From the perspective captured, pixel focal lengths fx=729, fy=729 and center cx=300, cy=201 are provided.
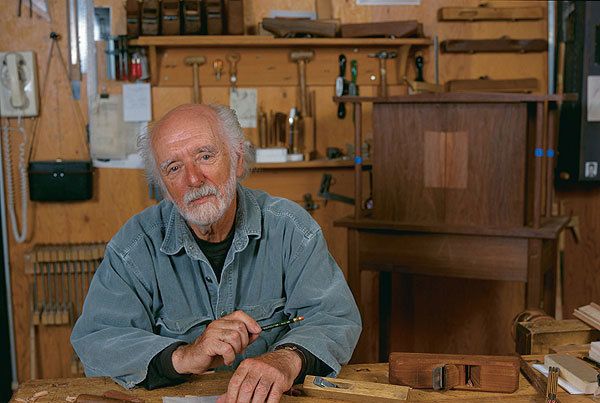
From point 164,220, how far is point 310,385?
2.28 ft

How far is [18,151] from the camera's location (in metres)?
3.73

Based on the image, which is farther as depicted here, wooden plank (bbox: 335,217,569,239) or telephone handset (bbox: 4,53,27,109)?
telephone handset (bbox: 4,53,27,109)

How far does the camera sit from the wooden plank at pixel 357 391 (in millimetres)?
1496

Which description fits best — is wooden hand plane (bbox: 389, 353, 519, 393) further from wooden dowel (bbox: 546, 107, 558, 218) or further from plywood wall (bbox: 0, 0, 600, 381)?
plywood wall (bbox: 0, 0, 600, 381)

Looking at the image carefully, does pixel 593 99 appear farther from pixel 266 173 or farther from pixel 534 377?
pixel 534 377

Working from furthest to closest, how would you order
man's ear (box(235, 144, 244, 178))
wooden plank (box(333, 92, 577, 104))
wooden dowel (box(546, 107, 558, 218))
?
wooden dowel (box(546, 107, 558, 218)), wooden plank (box(333, 92, 577, 104)), man's ear (box(235, 144, 244, 178))

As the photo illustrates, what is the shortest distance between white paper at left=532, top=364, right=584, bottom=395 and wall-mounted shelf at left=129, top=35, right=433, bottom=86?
7.57 ft

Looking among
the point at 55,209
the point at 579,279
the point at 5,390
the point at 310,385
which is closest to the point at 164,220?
the point at 310,385

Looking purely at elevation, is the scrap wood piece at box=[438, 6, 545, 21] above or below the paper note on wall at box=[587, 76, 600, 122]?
above

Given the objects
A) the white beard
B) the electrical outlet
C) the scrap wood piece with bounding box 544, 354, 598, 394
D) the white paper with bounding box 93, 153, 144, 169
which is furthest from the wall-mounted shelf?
the scrap wood piece with bounding box 544, 354, 598, 394

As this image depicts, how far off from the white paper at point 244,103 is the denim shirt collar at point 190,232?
1806 mm

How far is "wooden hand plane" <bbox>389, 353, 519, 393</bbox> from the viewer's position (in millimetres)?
1575

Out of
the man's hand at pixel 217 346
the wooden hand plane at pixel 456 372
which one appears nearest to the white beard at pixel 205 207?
the man's hand at pixel 217 346

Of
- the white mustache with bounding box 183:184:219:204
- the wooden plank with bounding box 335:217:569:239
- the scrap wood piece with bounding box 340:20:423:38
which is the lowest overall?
the wooden plank with bounding box 335:217:569:239
